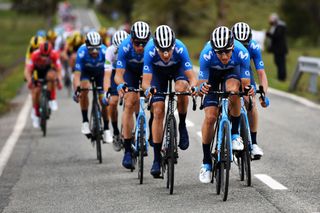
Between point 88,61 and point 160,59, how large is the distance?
4002 mm

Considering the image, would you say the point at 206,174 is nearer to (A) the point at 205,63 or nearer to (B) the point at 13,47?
(A) the point at 205,63

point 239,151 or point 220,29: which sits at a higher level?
point 220,29

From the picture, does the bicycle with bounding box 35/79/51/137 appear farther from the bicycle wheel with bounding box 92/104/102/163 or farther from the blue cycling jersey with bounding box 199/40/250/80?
the blue cycling jersey with bounding box 199/40/250/80

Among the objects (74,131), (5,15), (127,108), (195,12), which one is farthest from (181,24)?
(127,108)

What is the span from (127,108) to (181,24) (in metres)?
68.4

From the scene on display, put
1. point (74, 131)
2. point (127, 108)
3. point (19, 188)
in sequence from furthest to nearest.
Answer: point (74, 131)
point (127, 108)
point (19, 188)

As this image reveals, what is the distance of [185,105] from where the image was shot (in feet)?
39.5

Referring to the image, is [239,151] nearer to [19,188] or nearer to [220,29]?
[220,29]

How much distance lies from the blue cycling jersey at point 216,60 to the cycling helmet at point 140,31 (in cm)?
158

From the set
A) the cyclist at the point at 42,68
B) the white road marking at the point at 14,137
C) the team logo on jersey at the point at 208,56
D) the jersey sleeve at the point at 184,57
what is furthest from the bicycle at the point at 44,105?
the team logo on jersey at the point at 208,56

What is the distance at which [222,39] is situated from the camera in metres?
10.2

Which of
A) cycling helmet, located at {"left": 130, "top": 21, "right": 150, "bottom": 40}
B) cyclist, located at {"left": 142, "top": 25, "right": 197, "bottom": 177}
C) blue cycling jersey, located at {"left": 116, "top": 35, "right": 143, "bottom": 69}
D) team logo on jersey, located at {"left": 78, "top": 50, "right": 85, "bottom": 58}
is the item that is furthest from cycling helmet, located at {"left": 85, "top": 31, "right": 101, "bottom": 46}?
cyclist, located at {"left": 142, "top": 25, "right": 197, "bottom": 177}

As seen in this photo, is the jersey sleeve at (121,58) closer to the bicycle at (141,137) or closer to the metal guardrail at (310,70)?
the bicycle at (141,137)

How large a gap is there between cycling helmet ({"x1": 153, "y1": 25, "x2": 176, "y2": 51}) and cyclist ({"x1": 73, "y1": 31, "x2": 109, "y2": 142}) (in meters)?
4.06
